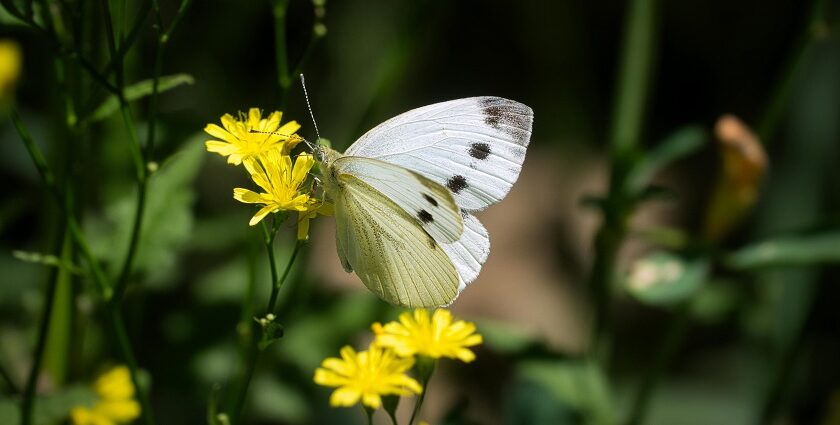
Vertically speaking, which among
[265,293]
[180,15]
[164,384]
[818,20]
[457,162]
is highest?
[818,20]

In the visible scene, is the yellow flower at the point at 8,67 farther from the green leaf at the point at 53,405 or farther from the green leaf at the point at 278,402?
the green leaf at the point at 53,405

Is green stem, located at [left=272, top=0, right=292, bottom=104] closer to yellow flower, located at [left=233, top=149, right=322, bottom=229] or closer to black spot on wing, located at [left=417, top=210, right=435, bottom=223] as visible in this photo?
yellow flower, located at [left=233, top=149, right=322, bottom=229]

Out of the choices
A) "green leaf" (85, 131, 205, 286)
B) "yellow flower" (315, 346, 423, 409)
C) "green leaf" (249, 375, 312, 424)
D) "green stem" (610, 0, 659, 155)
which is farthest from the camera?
"green leaf" (249, 375, 312, 424)

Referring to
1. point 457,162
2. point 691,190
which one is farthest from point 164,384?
point 691,190

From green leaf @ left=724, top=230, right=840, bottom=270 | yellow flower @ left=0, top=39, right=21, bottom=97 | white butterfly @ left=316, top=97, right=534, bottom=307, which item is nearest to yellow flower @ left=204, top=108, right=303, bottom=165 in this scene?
white butterfly @ left=316, top=97, right=534, bottom=307

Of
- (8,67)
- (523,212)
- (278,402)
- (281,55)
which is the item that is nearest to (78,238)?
(281,55)

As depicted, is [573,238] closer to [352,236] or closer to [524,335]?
[524,335]

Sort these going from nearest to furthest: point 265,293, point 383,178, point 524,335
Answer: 1. point 383,178
2. point 524,335
3. point 265,293

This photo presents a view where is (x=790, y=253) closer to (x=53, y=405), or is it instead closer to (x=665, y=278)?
(x=665, y=278)
